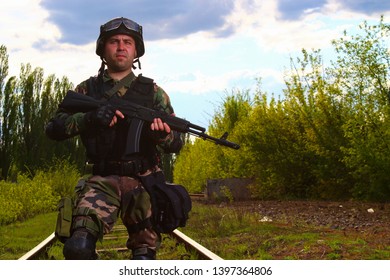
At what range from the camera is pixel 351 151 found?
13.4m

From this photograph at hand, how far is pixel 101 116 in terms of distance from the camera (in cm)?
351

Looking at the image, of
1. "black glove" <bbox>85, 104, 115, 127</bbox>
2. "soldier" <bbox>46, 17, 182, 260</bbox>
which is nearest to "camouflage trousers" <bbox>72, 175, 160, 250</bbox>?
"soldier" <bbox>46, 17, 182, 260</bbox>

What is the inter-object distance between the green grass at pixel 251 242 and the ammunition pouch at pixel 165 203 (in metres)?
1.63

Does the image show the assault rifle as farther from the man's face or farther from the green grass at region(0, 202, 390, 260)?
the green grass at region(0, 202, 390, 260)

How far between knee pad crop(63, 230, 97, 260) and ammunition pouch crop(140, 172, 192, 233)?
0.44m

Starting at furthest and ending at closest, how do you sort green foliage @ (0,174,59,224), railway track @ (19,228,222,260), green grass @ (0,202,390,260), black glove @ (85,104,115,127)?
green foliage @ (0,174,59,224) → green grass @ (0,202,390,260) → railway track @ (19,228,222,260) → black glove @ (85,104,115,127)

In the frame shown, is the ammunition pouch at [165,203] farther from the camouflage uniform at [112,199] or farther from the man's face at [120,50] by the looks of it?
the man's face at [120,50]

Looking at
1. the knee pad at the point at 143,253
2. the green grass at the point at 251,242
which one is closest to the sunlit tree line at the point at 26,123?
the green grass at the point at 251,242

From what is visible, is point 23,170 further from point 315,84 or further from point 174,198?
point 174,198

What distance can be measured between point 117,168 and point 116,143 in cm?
16

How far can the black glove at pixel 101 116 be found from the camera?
3.52 m

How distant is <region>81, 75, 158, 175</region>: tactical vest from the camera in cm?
373
